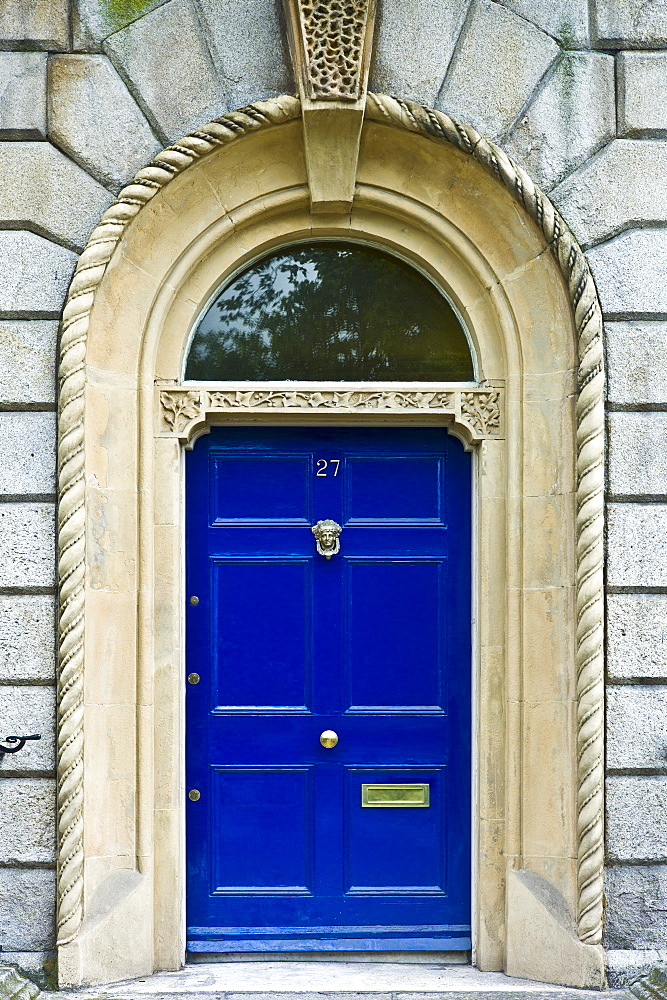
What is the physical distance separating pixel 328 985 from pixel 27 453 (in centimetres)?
302

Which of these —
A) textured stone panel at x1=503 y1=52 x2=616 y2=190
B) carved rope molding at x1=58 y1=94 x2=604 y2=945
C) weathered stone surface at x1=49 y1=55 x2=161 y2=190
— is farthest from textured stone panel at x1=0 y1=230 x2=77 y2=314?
textured stone panel at x1=503 y1=52 x2=616 y2=190

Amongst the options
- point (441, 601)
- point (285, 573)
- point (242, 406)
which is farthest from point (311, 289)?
point (441, 601)

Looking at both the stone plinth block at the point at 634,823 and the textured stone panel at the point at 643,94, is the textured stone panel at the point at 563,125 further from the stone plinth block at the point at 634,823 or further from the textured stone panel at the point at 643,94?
the stone plinth block at the point at 634,823

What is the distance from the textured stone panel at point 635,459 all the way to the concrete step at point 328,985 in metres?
2.44

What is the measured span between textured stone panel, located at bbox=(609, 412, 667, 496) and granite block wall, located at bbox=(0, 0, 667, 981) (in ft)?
0.03

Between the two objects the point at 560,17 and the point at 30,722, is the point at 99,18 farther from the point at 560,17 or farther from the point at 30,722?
the point at 30,722

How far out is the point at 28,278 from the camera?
4.37 meters

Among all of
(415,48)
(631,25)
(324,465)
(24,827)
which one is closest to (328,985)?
(24,827)

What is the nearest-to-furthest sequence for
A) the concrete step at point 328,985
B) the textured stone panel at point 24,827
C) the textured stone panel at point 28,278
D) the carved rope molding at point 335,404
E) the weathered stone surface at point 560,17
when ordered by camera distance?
the concrete step at point 328,985 < the textured stone panel at point 24,827 < the textured stone panel at point 28,278 < the weathered stone surface at point 560,17 < the carved rope molding at point 335,404

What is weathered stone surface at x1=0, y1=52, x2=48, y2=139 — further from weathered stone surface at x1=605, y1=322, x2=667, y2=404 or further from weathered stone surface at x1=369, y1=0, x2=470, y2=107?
weathered stone surface at x1=605, y1=322, x2=667, y2=404

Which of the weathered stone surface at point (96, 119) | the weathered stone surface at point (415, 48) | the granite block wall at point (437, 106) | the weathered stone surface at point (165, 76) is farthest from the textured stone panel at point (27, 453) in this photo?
the weathered stone surface at point (415, 48)

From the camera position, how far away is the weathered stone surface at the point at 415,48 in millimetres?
4438

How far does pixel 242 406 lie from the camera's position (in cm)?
459

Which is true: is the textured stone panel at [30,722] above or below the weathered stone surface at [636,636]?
below
